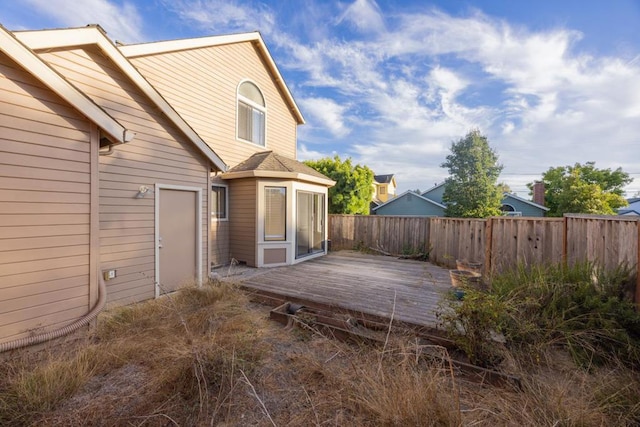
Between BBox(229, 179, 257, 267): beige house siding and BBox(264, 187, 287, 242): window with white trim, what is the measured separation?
1.07 feet

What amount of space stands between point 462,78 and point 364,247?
6.86 meters

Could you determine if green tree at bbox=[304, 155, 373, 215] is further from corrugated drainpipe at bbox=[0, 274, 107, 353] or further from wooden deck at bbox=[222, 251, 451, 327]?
corrugated drainpipe at bbox=[0, 274, 107, 353]

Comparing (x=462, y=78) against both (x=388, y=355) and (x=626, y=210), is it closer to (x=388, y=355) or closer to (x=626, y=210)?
(x=388, y=355)

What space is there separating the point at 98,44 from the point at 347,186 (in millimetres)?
12087

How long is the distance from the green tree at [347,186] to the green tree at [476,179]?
661 centimetres

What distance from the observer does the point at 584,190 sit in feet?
59.4

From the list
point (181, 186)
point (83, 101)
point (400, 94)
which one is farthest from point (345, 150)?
point (83, 101)

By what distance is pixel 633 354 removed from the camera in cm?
274

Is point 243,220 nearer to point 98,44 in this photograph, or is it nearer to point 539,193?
point 98,44

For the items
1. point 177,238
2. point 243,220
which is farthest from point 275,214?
point 177,238

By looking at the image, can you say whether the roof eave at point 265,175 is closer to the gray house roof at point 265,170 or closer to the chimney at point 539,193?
the gray house roof at point 265,170

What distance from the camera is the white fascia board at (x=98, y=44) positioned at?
350 centimetres

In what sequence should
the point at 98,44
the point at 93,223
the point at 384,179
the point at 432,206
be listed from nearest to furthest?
the point at 93,223, the point at 98,44, the point at 432,206, the point at 384,179

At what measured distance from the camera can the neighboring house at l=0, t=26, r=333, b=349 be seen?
293cm
